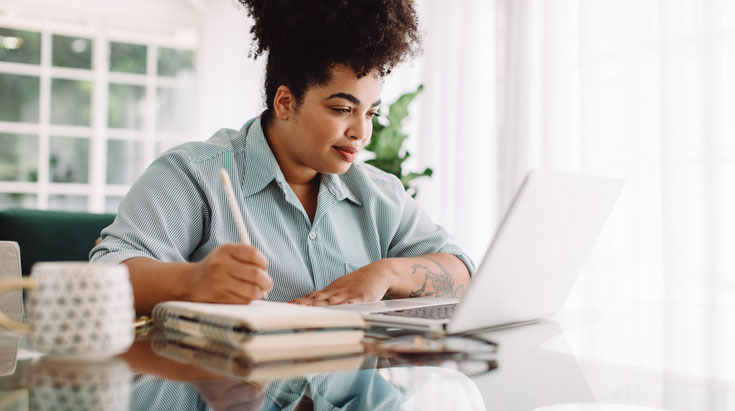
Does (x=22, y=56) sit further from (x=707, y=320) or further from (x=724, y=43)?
(x=707, y=320)

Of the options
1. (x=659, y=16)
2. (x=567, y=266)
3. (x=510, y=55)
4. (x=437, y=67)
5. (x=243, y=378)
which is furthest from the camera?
(x=437, y=67)

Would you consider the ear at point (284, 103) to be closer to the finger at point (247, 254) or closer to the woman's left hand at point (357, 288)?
the woman's left hand at point (357, 288)

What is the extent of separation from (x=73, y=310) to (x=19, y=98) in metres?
4.82

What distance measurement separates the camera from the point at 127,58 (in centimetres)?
510

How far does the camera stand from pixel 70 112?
489 cm

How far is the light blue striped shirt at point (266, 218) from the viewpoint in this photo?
3.96ft

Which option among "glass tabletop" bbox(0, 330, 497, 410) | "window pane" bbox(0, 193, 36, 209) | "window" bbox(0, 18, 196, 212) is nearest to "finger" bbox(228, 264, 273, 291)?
"glass tabletop" bbox(0, 330, 497, 410)

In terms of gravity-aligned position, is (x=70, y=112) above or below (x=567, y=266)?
above

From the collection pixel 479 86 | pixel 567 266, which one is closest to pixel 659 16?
pixel 479 86

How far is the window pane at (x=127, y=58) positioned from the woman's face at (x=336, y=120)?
410cm

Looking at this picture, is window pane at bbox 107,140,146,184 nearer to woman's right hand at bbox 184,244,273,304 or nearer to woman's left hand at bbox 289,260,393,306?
woman's left hand at bbox 289,260,393,306

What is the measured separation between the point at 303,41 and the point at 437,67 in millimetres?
2502

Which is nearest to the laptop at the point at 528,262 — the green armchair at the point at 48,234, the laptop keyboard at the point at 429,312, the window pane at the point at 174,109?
the laptop keyboard at the point at 429,312

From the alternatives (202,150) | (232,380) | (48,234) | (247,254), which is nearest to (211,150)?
(202,150)
